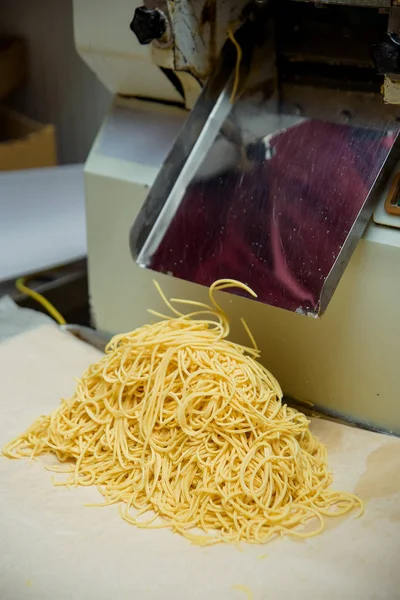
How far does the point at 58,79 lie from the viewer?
280 centimetres

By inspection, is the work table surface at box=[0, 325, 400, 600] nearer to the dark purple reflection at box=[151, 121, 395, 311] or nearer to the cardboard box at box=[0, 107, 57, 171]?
the dark purple reflection at box=[151, 121, 395, 311]

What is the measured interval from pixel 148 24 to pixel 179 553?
94 cm

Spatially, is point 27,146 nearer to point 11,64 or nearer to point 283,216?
point 11,64

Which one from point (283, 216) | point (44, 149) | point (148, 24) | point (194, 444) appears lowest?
point (44, 149)

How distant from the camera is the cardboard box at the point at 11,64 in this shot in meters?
2.77

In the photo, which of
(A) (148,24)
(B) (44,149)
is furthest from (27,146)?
(A) (148,24)

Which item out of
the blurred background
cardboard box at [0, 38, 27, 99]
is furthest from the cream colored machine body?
cardboard box at [0, 38, 27, 99]

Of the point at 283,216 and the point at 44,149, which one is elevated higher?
the point at 283,216

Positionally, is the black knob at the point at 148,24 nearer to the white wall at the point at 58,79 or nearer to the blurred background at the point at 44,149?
the blurred background at the point at 44,149

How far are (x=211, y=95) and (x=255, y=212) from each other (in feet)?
0.96

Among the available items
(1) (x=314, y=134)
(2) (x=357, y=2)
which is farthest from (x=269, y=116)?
(2) (x=357, y=2)

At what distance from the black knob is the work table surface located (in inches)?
32.2

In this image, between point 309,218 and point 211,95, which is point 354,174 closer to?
point 309,218

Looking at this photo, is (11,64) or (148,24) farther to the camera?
(11,64)
